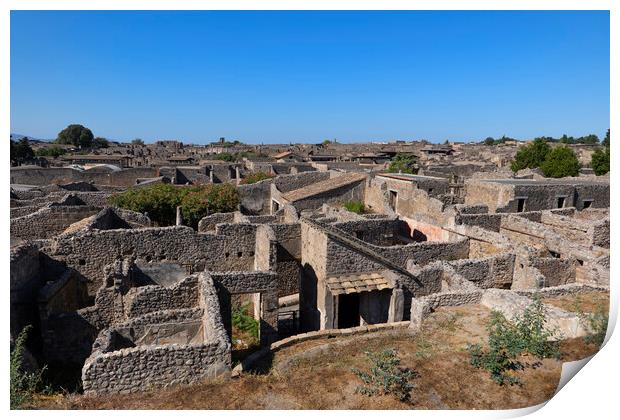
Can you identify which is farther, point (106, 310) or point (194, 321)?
point (106, 310)

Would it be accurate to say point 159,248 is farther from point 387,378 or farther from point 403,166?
point 403,166

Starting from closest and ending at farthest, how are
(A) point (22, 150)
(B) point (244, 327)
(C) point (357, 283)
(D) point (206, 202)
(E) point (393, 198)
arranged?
(C) point (357, 283) → (B) point (244, 327) → (D) point (206, 202) → (E) point (393, 198) → (A) point (22, 150)

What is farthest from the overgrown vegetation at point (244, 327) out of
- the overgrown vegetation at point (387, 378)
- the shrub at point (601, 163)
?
the shrub at point (601, 163)

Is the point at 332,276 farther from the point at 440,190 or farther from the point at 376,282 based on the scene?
the point at 440,190

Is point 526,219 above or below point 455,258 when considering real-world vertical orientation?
above

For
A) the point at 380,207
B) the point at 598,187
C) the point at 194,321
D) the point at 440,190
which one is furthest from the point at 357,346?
the point at 598,187

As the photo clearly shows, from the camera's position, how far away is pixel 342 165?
156ft

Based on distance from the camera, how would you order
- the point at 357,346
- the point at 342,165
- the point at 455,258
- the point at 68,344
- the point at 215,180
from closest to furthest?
the point at 357,346 → the point at 68,344 → the point at 455,258 → the point at 215,180 → the point at 342,165

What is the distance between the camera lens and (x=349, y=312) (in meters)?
14.8

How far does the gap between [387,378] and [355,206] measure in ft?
57.6

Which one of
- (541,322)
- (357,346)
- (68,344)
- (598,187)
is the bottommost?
(68,344)

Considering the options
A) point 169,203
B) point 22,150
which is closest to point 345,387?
point 169,203

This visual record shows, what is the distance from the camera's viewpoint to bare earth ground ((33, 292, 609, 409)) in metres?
7.01

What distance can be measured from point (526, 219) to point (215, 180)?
33.0 m
